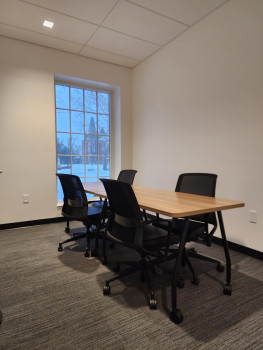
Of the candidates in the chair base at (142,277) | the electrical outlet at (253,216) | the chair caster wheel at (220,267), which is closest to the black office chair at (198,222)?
the chair caster wheel at (220,267)

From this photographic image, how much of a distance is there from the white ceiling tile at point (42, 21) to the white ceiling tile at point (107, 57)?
0.33 metres

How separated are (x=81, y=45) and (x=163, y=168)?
241 centimetres

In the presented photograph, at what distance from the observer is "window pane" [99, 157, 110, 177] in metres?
4.40

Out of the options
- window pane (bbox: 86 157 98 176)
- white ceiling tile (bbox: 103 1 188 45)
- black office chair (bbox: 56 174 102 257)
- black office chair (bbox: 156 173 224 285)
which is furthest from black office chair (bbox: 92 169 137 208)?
white ceiling tile (bbox: 103 1 188 45)

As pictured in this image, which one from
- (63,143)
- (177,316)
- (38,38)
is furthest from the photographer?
(63,143)

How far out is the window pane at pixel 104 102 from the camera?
436 cm

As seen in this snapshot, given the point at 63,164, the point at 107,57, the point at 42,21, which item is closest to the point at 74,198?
the point at 63,164

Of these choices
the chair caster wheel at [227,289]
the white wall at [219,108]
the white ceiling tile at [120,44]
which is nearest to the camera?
the chair caster wheel at [227,289]

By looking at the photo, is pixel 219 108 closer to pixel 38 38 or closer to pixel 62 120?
pixel 62 120

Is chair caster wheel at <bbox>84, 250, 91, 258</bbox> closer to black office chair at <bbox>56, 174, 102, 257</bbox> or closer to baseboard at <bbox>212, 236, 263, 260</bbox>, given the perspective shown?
black office chair at <bbox>56, 174, 102, 257</bbox>

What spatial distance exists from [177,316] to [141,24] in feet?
11.1

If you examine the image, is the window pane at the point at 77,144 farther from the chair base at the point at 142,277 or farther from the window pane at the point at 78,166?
the chair base at the point at 142,277

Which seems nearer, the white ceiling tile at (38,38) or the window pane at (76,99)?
the white ceiling tile at (38,38)

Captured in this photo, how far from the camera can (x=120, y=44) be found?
137 inches
